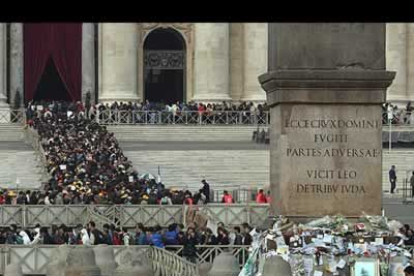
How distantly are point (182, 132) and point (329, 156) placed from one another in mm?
43503

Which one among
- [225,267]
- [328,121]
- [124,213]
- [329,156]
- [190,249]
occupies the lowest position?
[124,213]

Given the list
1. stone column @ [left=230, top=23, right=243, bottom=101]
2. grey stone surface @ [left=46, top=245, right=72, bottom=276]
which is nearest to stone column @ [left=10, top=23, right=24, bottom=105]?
stone column @ [left=230, top=23, right=243, bottom=101]

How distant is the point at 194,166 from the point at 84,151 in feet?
21.8

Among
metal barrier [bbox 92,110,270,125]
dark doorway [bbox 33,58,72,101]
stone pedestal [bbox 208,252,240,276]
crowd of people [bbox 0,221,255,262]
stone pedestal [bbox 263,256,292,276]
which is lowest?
crowd of people [bbox 0,221,255,262]

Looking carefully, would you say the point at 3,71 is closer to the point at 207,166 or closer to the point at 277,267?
the point at 207,166

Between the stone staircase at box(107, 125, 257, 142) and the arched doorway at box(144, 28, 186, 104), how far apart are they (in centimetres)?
1157

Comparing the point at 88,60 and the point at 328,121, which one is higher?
the point at 88,60

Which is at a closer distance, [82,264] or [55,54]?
[82,264]

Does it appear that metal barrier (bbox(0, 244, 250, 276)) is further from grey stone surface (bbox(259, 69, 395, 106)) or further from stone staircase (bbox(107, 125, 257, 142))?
stone staircase (bbox(107, 125, 257, 142))

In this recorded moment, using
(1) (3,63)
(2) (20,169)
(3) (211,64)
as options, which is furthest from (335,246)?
(3) (211,64)

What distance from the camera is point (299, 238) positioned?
1243 cm

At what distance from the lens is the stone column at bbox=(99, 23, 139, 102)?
64312 mm

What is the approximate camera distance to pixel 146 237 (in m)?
20.1

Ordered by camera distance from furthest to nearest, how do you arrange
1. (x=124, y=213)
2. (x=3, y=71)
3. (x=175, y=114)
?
1. (x=3, y=71)
2. (x=175, y=114)
3. (x=124, y=213)
